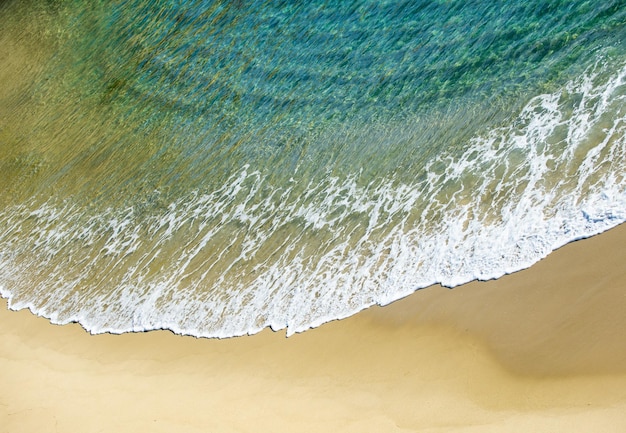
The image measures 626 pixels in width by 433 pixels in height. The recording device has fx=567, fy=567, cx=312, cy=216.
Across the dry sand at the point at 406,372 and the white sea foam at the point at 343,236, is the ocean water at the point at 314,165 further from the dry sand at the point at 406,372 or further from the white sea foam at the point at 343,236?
the dry sand at the point at 406,372

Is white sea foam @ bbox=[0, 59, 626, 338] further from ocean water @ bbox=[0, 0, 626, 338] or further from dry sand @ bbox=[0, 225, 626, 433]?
dry sand @ bbox=[0, 225, 626, 433]

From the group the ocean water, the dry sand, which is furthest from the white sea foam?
the dry sand

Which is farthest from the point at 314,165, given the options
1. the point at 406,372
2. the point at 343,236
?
the point at 406,372

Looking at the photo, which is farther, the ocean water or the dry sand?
the ocean water

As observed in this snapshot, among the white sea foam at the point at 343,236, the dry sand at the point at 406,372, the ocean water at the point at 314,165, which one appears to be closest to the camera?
the dry sand at the point at 406,372

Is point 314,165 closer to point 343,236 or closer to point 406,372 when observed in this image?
point 343,236

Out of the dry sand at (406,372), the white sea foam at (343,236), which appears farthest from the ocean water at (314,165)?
the dry sand at (406,372)
